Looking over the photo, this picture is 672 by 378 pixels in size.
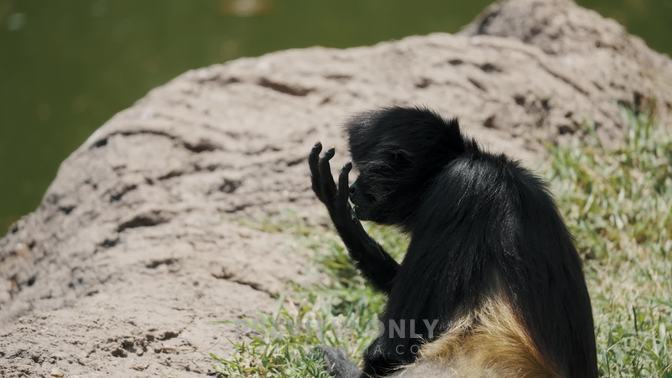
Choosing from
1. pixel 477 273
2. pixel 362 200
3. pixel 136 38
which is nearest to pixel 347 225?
pixel 362 200

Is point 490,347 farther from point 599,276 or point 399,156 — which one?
point 599,276

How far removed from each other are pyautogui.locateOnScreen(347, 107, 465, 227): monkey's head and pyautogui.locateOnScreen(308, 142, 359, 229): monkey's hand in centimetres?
16

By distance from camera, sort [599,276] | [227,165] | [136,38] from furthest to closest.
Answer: [136,38] → [227,165] → [599,276]

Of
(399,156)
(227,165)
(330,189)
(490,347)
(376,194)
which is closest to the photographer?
(490,347)

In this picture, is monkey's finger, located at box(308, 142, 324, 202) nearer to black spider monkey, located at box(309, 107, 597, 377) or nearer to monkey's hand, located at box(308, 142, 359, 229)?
monkey's hand, located at box(308, 142, 359, 229)

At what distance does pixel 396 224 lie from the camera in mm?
4508

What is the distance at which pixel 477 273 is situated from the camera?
12.8 feet

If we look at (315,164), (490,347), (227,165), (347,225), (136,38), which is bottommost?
(490,347)

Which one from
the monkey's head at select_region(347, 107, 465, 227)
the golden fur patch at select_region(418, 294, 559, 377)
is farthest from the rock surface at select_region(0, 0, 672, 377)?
the golden fur patch at select_region(418, 294, 559, 377)

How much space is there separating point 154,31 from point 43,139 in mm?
2626

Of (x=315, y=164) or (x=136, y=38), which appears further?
(x=136, y=38)

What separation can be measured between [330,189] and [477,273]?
3.59 feet

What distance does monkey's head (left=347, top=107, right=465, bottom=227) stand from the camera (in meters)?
4.27

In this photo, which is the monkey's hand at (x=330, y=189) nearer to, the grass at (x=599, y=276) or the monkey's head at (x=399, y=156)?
the monkey's head at (x=399, y=156)
